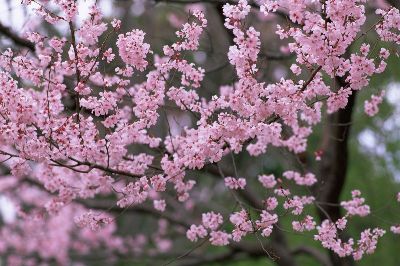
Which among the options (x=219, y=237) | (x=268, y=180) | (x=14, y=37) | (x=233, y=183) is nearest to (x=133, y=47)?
(x=233, y=183)

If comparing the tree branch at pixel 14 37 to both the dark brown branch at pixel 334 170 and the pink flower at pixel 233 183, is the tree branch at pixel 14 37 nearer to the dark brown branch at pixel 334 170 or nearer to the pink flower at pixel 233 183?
the pink flower at pixel 233 183

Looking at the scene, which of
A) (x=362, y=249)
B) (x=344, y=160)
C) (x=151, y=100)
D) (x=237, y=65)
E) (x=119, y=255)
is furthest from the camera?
(x=119, y=255)

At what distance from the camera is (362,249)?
177 inches

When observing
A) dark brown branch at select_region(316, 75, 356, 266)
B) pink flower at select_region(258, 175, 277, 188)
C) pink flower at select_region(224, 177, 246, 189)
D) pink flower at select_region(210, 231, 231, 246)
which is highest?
pink flower at select_region(224, 177, 246, 189)

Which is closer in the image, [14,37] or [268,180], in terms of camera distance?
[268,180]

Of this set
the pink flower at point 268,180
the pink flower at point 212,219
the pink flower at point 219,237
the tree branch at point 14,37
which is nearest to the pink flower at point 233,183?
the pink flower at point 212,219

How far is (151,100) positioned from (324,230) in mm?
1528

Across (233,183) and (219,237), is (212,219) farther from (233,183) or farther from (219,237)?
(233,183)

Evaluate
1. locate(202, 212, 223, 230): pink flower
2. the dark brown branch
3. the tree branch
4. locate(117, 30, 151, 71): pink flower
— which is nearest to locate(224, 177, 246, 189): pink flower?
locate(202, 212, 223, 230): pink flower

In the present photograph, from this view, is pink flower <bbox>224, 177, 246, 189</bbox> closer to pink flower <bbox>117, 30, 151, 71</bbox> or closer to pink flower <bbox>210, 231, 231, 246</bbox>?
pink flower <bbox>210, 231, 231, 246</bbox>

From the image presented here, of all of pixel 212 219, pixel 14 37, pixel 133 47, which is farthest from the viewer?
pixel 14 37

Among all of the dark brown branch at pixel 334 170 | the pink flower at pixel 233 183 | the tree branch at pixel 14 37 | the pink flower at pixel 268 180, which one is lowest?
the dark brown branch at pixel 334 170

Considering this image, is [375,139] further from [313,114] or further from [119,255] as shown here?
[313,114]

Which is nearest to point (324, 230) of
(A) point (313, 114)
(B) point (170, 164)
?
(A) point (313, 114)
